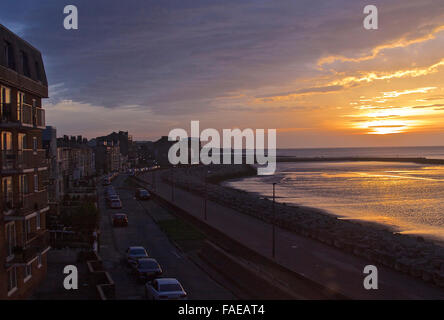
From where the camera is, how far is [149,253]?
30.0 metres

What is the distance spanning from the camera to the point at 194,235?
35688mm

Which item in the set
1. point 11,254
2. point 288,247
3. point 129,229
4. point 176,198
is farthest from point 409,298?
point 176,198

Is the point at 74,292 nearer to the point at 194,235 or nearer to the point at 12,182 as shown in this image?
the point at 12,182

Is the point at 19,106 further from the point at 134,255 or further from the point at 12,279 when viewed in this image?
the point at 134,255

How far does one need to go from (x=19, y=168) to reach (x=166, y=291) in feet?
26.4

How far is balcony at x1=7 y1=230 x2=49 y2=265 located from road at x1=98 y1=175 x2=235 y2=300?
4508mm

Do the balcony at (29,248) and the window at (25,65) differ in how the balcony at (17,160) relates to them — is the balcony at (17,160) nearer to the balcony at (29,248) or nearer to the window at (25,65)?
the balcony at (29,248)

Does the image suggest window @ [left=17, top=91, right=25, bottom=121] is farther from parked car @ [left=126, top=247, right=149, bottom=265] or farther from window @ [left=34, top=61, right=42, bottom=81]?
parked car @ [left=126, top=247, right=149, bottom=265]

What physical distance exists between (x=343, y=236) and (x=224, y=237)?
1175 centimetres

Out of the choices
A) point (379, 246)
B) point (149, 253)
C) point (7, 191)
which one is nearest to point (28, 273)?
point (7, 191)

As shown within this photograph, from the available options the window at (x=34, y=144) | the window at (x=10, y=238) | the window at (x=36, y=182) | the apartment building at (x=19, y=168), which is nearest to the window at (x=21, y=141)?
the apartment building at (x=19, y=168)

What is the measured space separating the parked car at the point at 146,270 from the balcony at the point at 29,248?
17.6 feet

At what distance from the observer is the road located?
70.3 feet

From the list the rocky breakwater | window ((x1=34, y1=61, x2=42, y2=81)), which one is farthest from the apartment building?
the rocky breakwater
